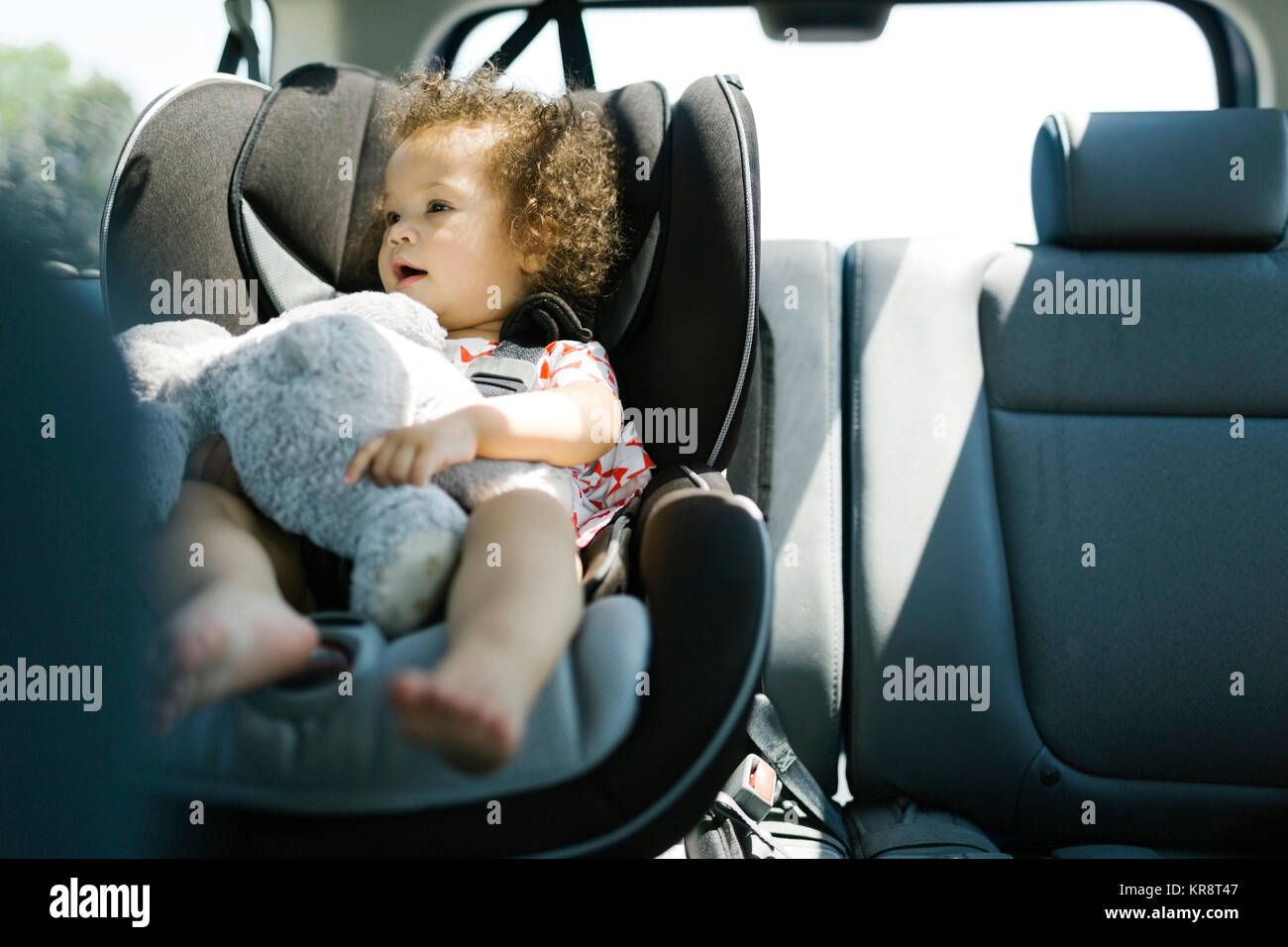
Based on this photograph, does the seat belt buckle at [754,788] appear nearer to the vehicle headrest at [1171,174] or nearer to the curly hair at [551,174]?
the curly hair at [551,174]

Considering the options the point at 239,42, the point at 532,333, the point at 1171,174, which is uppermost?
the point at 239,42

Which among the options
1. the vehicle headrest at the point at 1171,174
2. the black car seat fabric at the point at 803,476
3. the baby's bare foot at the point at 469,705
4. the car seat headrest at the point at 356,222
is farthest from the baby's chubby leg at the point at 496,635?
the vehicle headrest at the point at 1171,174

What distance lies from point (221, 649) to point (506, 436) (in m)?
0.31

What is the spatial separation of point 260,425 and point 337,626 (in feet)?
0.69

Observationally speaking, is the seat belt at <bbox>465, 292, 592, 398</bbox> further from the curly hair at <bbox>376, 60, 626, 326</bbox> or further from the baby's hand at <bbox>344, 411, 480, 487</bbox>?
the baby's hand at <bbox>344, 411, 480, 487</bbox>

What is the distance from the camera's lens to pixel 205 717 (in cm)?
67

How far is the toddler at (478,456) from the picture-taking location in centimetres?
66

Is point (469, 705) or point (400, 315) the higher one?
point (400, 315)

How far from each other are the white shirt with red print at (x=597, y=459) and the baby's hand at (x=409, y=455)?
25 cm

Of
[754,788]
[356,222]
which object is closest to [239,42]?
[356,222]

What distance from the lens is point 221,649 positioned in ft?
2.14

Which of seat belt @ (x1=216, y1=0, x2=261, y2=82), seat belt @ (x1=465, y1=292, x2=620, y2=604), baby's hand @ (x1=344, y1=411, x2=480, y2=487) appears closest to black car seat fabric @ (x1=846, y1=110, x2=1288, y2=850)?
seat belt @ (x1=465, y1=292, x2=620, y2=604)

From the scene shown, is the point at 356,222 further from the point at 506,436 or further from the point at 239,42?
the point at 506,436
